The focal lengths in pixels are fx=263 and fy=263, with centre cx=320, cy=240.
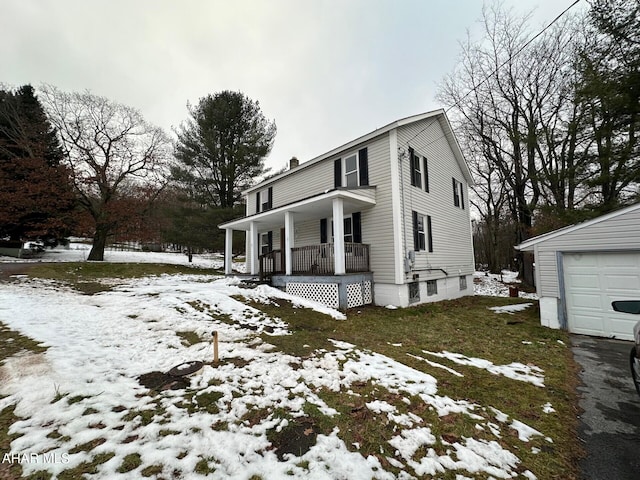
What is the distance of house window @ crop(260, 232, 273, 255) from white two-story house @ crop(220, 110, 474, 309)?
0.96 meters

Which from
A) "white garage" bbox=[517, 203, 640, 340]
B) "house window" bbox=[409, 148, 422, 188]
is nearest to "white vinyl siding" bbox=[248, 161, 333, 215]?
"house window" bbox=[409, 148, 422, 188]

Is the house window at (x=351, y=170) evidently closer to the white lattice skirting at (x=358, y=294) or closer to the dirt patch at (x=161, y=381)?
the white lattice skirting at (x=358, y=294)

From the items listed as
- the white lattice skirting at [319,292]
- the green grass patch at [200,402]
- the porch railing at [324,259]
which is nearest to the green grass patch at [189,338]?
the green grass patch at [200,402]

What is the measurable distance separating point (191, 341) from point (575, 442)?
5996mm

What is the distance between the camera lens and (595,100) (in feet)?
33.6

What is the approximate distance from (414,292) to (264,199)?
10075 mm

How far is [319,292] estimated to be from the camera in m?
9.49

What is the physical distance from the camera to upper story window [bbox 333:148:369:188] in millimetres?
10953

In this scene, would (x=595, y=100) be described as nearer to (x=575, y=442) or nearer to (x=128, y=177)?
(x=575, y=442)

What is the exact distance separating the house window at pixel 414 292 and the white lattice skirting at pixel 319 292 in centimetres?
313

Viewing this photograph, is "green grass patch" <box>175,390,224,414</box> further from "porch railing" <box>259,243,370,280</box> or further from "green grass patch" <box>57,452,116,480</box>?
"porch railing" <box>259,243,370,280</box>

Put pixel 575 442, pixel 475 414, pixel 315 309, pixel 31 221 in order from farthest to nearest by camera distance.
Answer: pixel 31 221, pixel 315 309, pixel 475 414, pixel 575 442

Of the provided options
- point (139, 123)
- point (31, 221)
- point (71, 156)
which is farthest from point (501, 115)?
point (31, 221)

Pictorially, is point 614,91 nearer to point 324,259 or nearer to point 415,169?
point 415,169
